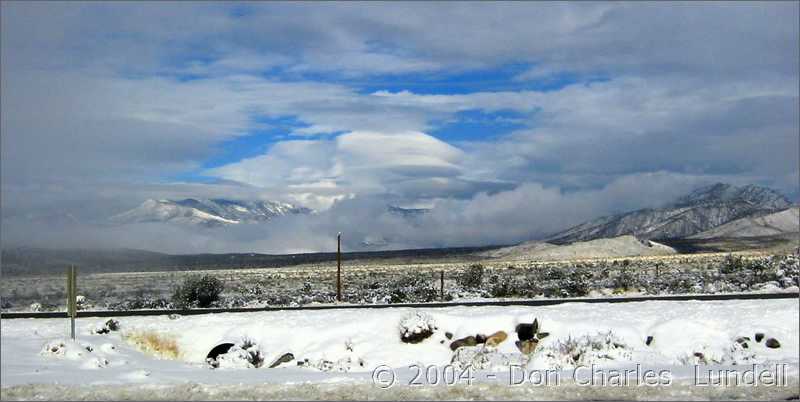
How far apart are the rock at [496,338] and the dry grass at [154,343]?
8.47m

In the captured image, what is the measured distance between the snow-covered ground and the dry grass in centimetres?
4

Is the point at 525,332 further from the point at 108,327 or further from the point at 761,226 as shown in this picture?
the point at 761,226

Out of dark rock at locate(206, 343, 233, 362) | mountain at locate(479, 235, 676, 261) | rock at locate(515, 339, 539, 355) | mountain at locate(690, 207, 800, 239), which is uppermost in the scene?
mountain at locate(690, 207, 800, 239)

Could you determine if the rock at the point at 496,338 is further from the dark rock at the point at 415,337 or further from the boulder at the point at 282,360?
the boulder at the point at 282,360

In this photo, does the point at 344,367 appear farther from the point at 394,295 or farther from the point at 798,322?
the point at 394,295

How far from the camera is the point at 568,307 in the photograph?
26578mm

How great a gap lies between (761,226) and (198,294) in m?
166

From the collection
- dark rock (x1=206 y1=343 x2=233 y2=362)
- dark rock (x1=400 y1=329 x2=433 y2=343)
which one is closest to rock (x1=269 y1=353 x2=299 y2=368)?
dark rock (x1=206 y1=343 x2=233 y2=362)

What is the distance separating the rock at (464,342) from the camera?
75.4ft

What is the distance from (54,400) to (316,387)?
170 inches

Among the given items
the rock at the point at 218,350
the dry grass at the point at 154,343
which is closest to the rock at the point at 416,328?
the rock at the point at 218,350

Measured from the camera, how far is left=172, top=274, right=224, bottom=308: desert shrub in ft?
131

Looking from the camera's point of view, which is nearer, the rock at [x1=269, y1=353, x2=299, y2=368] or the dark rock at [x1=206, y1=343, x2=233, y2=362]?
the rock at [x1=269, y1=353, x2=299, y2=368]

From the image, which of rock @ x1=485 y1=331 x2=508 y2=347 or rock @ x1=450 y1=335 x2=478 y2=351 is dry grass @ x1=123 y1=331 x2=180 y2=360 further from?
rock @ x1=485 y1=331 x2=508 y2=347
